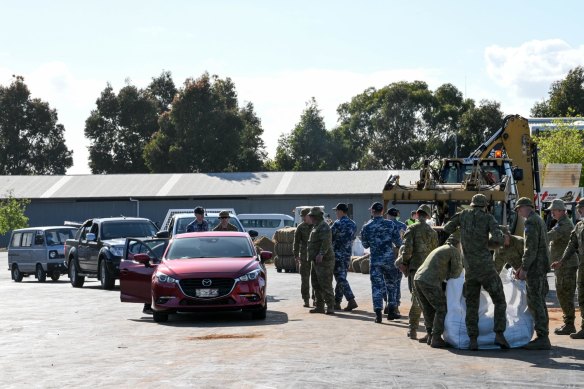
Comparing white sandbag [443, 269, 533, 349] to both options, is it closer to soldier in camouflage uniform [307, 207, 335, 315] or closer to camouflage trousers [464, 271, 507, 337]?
camouflage trousers [464, 271, 507, 337]

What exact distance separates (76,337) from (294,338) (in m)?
3.31

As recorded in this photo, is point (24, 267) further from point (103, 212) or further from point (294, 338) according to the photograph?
point (103, 212)

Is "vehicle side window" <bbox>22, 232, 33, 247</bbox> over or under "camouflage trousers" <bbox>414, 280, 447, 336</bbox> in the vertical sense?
over

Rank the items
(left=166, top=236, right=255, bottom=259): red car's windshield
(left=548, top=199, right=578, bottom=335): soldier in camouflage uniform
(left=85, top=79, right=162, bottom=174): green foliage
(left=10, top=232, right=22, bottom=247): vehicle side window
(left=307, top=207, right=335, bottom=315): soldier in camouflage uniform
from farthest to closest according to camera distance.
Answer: (left=85, top=79, right=162, bottom=174): green foliage
(left=10, top=232, right=22, bottom=247): vehicle side window
(left=166, top=236, right=255, bottom=259): red car's windshield
(left=307, top=207, right=335, bottom=315): soldier in camouflage uniform
(left=548, top=199, right=578, bottom=335): soldier in camouflage uniform

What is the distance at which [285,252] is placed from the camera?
39344mm

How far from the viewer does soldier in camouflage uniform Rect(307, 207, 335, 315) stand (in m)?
20.3

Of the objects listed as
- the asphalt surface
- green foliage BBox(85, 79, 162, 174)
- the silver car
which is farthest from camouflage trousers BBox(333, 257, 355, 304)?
green foliage BBox(85, 79, 162, 174)

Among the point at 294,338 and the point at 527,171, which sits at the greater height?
the point at 527,171

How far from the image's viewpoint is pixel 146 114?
356 feet

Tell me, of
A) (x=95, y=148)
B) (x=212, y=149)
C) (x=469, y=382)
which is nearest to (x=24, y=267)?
(x=469, y=382)

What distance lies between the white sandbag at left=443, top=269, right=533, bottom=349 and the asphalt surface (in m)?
0.38

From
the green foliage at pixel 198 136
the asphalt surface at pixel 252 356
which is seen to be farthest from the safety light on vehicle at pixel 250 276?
the green foliage at pixel 198 136

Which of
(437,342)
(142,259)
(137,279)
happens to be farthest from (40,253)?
(437,342)

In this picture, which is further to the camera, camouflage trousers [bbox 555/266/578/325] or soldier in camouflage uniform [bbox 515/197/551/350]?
camouflage trousers [bbox 555/266/578/325]
